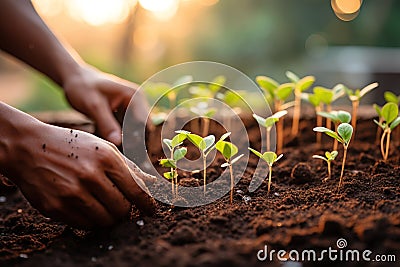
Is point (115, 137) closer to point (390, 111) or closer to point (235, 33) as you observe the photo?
point (390, 111)

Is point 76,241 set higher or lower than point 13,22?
lower

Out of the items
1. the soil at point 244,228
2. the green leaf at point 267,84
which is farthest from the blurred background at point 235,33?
the soil at point 244,228

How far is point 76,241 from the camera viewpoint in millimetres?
891

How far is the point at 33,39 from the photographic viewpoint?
1.45 m

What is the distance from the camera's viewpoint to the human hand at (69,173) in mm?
812

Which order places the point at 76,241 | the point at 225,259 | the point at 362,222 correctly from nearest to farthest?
the point at 225,259
the point at 362,222
the point at 76,241

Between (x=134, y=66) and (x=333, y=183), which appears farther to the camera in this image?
(x=134, y=66)

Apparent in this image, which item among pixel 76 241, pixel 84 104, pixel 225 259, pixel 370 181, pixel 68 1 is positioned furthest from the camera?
pixel 68 1

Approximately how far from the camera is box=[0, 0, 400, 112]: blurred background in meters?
4.96

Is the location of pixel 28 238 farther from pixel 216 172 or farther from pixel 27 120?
pixel 216 172

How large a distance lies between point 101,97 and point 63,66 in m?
0.17

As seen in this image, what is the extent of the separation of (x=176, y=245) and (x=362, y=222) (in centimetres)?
32

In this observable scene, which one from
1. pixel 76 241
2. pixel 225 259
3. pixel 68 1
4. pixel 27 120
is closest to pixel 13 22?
pixel 27 120

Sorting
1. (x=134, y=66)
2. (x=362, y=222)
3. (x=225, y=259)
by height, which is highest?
(x=134, y=66)
